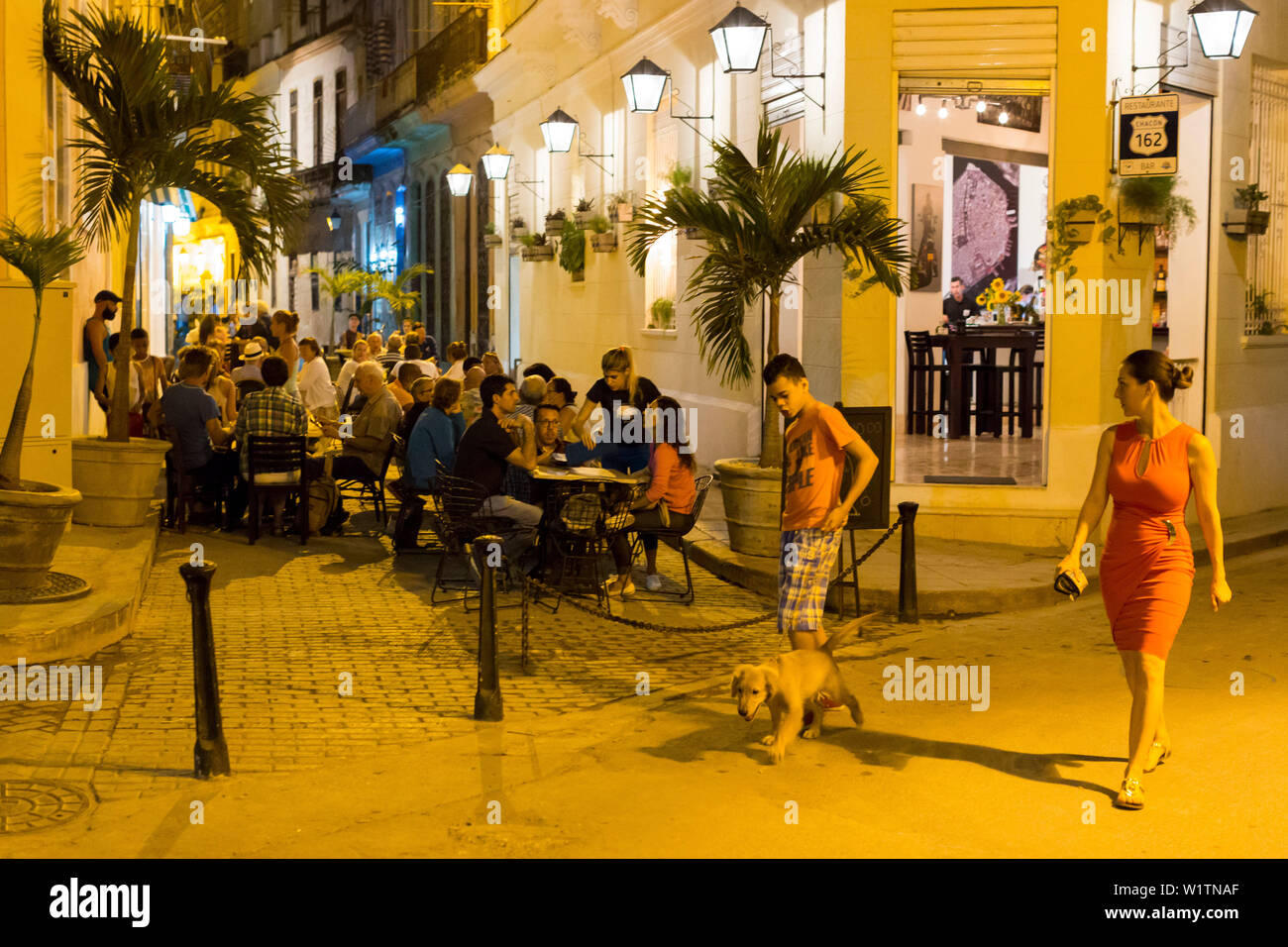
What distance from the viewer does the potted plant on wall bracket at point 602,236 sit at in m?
20.3

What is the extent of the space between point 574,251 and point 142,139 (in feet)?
35.6

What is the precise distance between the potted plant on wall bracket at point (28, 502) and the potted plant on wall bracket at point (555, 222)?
13.5 m

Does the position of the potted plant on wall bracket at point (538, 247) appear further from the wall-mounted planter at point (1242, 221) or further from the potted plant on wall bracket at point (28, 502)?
the potted plant on wall bracket at point (28, 502)

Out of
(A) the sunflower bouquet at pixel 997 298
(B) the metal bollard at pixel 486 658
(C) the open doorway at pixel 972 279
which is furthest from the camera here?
(A) the sunflower bouquet at pixel 997 298

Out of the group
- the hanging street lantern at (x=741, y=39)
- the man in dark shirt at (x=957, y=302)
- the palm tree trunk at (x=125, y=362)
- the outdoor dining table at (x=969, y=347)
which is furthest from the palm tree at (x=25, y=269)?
the man in dark shirt at (x=957, y=302)

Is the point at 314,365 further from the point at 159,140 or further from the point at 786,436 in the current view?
the point at 786,436

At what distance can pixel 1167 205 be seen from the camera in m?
12.8

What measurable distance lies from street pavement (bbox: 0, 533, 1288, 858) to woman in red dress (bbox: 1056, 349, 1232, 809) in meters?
0.43

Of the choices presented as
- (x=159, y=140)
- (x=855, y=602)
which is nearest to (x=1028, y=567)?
(x=855, y=602)

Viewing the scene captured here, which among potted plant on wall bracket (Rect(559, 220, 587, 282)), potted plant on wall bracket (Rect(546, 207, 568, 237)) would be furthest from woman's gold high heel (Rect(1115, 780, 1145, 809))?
potted plant on wall bracket (Rect(546, 207, 568, 237))

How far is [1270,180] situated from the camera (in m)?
14.9

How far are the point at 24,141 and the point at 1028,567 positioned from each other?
7.95 meters

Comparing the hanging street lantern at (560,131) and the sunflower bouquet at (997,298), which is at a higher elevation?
the hanging street lantern at (560,131)

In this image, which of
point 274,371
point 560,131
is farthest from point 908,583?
point 560,131
